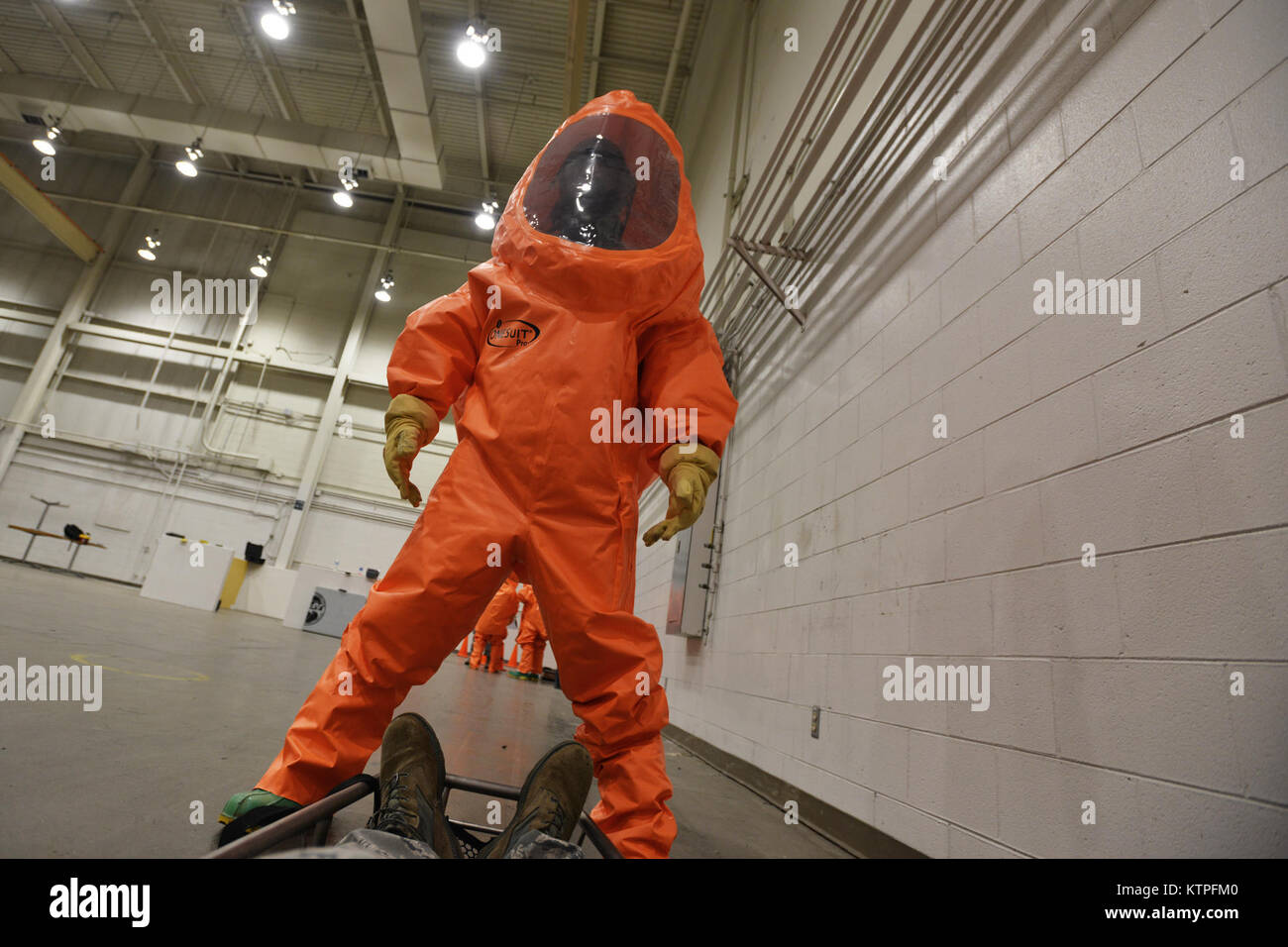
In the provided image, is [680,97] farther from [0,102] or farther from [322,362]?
[0,102]

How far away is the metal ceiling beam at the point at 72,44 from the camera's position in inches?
332

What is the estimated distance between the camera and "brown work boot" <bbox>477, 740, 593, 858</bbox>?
99 cm

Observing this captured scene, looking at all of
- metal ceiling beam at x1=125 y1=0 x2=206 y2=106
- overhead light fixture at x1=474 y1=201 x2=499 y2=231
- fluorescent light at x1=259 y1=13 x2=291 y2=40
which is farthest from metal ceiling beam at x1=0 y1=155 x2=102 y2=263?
overhead light fixture at x1=474 y1=201 x2=499 y2=231

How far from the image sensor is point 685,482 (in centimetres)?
141

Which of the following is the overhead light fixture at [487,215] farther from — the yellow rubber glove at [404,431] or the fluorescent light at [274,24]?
the yellow rubber glove at [404,431]

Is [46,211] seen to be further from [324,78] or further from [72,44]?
[324,78]

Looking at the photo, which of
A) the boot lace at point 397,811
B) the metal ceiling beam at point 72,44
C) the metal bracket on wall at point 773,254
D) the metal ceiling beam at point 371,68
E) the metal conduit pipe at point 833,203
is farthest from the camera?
the metal ceiling beam at point 72,44

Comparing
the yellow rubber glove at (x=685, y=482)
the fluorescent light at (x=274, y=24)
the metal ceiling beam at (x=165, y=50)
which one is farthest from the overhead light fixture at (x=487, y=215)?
the yellow rubber glove at (x=685, y=482)

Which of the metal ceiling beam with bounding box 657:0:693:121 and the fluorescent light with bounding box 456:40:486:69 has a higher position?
the metal ceiling beam with bounding box 657:0:693:121

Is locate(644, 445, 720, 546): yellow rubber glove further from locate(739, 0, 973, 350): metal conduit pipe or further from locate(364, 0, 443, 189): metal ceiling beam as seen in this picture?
locate(364, 0, 443, 189): metal ceiling beam

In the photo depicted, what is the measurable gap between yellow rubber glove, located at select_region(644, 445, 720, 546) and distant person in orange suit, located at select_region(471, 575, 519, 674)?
188 inches

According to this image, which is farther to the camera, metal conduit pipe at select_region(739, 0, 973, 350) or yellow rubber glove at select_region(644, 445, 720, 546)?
metal conduit pipe at select_region(739, 0, 973, 350)

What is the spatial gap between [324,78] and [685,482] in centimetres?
1043

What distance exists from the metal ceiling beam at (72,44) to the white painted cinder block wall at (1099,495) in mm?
12741
